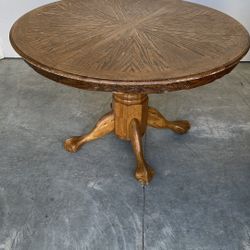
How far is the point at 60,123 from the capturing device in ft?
6.25

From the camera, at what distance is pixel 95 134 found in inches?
64.6

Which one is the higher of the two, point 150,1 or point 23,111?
point 150,1

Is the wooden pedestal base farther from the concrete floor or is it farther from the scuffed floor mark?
the scuffed floor mark

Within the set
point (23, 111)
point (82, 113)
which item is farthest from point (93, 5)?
point (23, 111)

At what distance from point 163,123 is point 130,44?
0.69 meters

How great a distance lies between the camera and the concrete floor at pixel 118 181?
4.26 ft

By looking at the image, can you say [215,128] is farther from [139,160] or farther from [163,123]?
[139,160]

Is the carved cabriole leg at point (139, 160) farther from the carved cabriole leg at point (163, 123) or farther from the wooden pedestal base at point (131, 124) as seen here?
the carved cabriole leg at point (163, 123)

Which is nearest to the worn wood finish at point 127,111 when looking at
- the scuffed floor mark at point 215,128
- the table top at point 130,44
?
the table top at point 130,44

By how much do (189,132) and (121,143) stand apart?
1.34 ft

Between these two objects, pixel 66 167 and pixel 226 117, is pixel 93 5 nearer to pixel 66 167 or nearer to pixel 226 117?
pixel 66 167

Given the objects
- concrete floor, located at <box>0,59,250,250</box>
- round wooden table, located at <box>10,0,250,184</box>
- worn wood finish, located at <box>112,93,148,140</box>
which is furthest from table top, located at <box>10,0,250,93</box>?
concrete floor, located at <box>0,59,250,250</box>

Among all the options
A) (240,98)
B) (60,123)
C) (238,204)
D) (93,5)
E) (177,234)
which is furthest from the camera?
(240,98)

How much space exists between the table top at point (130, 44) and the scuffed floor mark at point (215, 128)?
2.23 feet
